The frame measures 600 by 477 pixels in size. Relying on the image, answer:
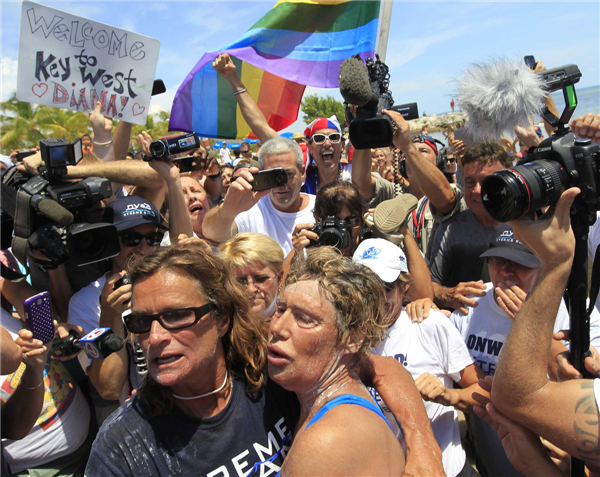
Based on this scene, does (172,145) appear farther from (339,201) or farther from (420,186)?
(420,186)

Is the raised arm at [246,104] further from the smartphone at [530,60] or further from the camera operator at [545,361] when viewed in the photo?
the camera operator at [545,361]

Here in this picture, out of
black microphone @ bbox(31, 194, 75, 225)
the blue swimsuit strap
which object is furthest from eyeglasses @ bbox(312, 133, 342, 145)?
the blue swimsuit strap

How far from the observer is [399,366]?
1.90m

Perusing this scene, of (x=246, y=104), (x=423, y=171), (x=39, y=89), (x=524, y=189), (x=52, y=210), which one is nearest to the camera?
(x=524, y=189)

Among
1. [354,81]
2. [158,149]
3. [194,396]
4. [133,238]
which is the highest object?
[354,81]

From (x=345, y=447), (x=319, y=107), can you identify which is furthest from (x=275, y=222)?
(x=319, y=107)

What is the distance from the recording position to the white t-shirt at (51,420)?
7.18ft

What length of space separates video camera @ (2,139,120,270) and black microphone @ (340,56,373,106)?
4.96 feet

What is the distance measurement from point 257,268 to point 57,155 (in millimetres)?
1251

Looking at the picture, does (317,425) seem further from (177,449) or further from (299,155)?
(299,155)

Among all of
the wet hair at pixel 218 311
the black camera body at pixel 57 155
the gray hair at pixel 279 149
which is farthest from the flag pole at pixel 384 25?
the wet hair at pixel 218 311

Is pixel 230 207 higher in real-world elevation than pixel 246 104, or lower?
lower

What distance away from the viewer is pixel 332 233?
2555 millimetres

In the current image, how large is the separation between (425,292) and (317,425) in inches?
61.2
